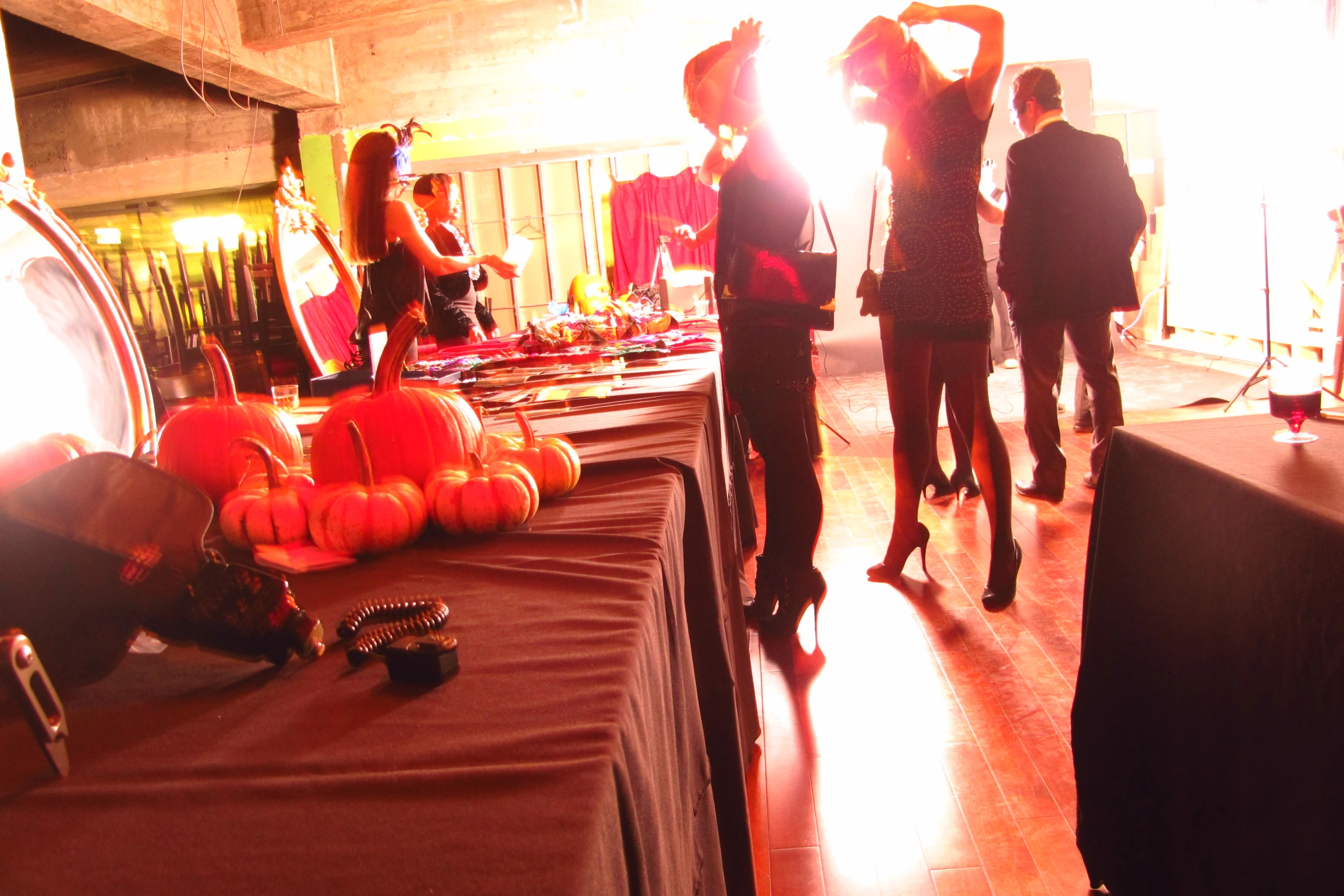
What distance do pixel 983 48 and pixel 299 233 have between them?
12.1 feet

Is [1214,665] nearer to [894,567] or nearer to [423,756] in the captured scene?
[423,756]

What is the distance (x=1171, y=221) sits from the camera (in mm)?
9680

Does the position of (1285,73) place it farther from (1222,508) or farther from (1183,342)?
(1222,508)

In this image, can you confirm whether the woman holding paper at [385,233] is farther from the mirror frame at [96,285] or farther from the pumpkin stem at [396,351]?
the pumpkin stem at [396,351]

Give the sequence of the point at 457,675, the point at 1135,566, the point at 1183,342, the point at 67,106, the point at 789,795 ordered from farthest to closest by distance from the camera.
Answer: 1. the point at 67,106
2. the point at 1183,342
3. the point at 789,795
4. the point at 1135,566
5. the point at 457,675

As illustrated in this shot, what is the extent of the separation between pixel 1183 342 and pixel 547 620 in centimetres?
1033

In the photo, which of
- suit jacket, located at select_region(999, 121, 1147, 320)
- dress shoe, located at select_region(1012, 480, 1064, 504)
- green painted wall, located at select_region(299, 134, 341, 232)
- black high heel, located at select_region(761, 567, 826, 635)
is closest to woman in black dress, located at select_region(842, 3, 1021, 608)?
black high heel, located at select_region(761, 567, 826, 635)

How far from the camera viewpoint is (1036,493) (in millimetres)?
4145

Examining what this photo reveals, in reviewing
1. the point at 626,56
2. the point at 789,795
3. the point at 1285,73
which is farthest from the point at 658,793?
the point at 626,56

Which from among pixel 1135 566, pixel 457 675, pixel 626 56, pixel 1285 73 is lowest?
pixel 1135 566

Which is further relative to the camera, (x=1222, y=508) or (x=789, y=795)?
(x=789, y=795)

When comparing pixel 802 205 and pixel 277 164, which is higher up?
pixel 277 164

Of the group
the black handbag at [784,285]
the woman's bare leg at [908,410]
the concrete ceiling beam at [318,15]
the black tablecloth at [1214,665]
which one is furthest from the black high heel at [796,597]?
the concrete ceiling beam at [318,15]

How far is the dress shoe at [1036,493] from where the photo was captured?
4074 mm
